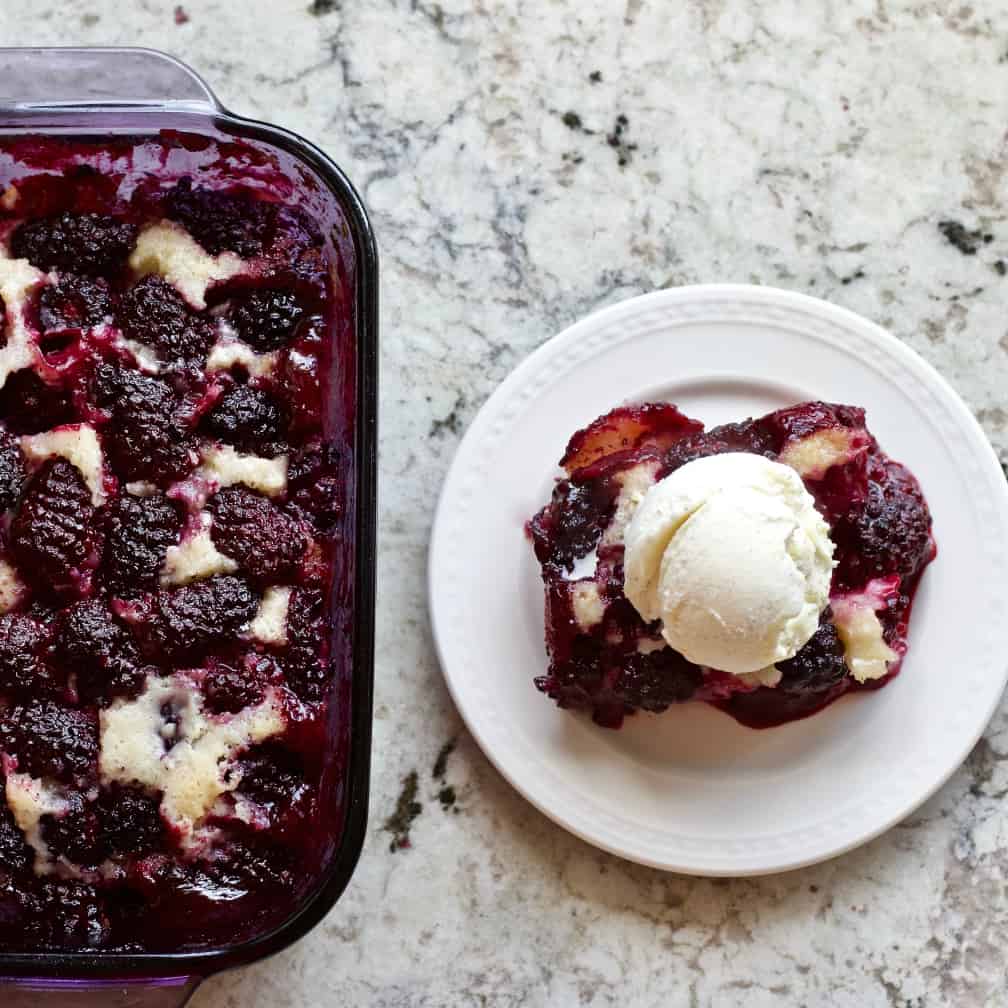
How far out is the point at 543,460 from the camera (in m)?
2.03

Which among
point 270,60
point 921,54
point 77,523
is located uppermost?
point 921,54

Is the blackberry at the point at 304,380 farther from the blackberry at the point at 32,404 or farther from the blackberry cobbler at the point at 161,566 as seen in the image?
the blackberry at the point at 32,404

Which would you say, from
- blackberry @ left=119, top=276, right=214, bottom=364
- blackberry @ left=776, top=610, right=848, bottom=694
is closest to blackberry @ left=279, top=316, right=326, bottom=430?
blackberry @ left=119, top=276, right=214, bottom=364

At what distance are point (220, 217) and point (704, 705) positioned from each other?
100 centimetres

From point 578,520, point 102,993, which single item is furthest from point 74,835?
point 578,520

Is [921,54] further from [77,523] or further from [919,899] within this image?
[77,523]

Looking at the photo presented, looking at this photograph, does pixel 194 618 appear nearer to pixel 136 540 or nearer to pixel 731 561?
pixel 136 540

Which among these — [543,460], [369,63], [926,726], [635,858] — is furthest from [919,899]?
[369,63]

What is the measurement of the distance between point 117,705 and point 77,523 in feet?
0.78

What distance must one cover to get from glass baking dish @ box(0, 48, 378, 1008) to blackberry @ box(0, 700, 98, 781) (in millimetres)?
224

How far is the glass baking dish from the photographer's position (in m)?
1.64

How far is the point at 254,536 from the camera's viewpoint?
1709 mm

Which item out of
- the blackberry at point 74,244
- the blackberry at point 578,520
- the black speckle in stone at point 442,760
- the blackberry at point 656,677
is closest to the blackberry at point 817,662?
the blackberry at point 656,677

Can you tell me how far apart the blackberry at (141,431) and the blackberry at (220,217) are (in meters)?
0.22
